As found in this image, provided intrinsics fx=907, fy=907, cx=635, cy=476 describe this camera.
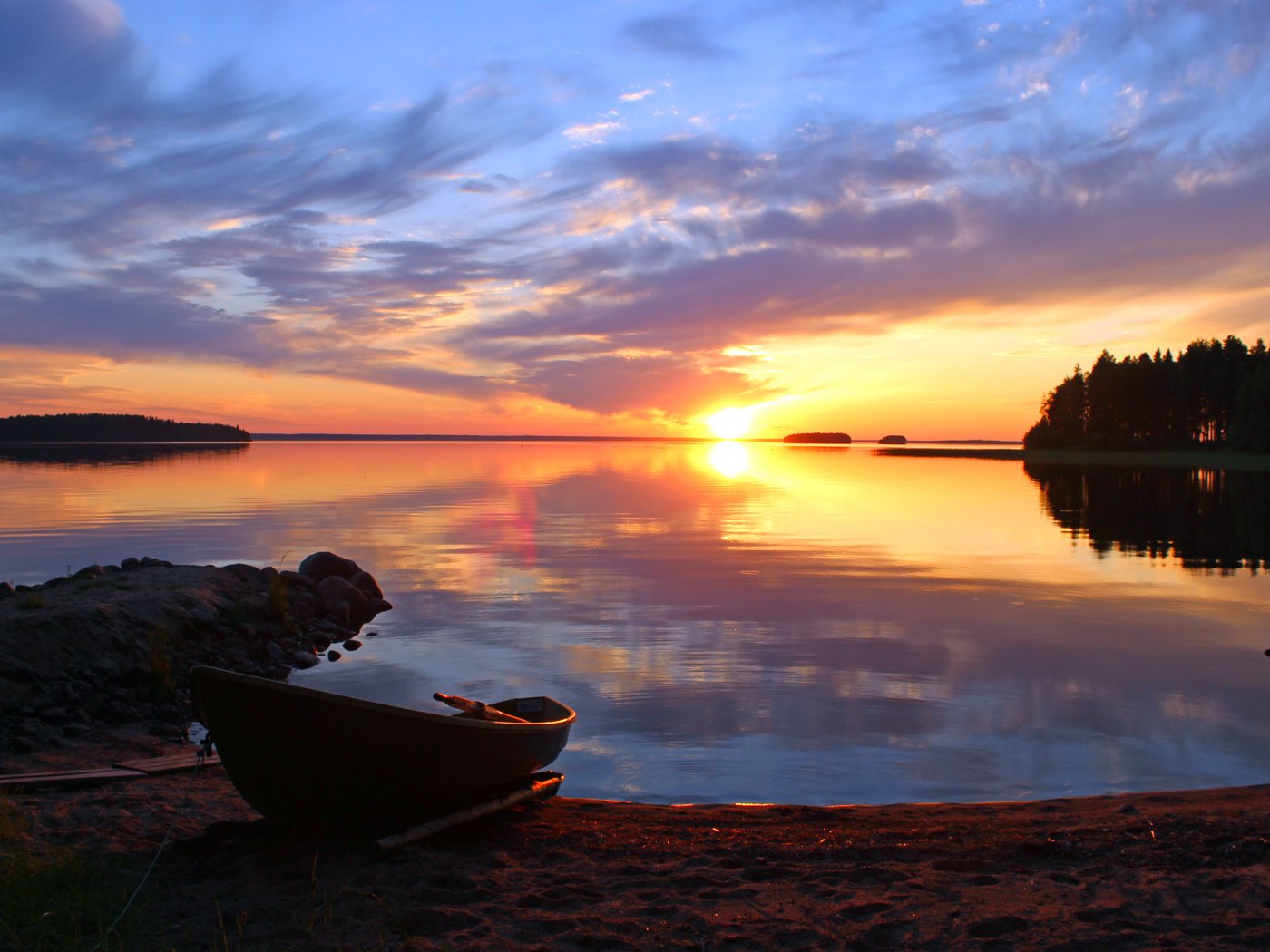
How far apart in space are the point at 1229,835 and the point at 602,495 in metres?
52.4

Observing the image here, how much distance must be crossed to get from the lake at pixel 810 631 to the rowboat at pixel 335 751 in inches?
95.9

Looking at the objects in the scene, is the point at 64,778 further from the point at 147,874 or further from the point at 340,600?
the point at 340,600

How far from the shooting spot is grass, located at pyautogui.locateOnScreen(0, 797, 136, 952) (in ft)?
19.5

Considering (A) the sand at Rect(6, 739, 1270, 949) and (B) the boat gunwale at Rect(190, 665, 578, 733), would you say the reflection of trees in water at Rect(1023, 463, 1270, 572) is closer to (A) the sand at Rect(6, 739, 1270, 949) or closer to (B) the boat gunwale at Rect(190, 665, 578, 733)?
(A) the sand at Rect(6, 739, 1270, 949)

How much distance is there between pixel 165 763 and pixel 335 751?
11.4 ft

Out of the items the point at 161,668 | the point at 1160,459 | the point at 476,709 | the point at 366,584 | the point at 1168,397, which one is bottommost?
the point at 161,668

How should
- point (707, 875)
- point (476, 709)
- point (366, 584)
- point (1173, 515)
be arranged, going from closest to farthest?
point (707, 875) < point (476, 709) < point (366, 584) < point (1173, 515)

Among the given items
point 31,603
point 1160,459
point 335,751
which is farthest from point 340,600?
point 1160,459

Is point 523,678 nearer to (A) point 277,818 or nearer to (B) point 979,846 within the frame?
(A) point 277,818

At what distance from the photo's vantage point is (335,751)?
7895 millimetres

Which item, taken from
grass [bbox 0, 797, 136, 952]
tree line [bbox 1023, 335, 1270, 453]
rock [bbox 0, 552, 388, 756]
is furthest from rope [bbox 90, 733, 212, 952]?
tree line [bbox 1023, 335, 1270, 453]

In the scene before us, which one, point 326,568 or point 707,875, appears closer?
point 707,875

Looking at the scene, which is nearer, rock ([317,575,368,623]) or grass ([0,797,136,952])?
grass ([0,797,136,952])

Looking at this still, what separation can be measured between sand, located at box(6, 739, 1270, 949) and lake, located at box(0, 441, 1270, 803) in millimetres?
1425
